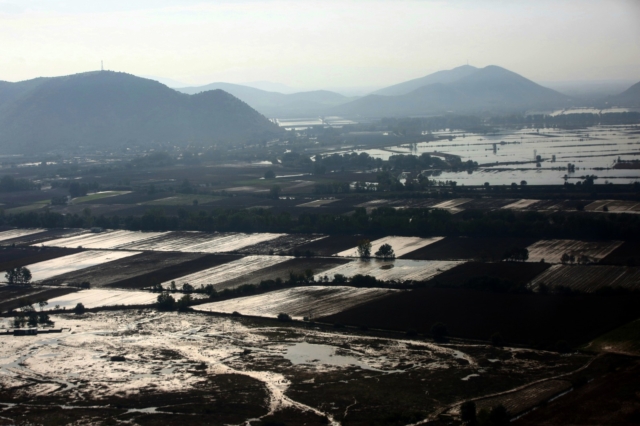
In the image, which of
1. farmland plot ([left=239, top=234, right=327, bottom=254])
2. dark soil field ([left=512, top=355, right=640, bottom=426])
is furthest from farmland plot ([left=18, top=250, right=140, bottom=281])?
dark soil field ([left=512, top=355, right=640, bottom=426])

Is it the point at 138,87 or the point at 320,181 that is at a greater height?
the point at 138,87

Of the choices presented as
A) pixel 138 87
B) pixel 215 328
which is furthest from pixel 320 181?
pixel 138 87

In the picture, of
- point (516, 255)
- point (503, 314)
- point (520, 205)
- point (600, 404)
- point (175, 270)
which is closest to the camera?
point (600, 404)

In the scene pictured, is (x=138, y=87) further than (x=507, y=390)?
Yes

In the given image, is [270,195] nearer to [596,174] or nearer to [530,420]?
[596,174]

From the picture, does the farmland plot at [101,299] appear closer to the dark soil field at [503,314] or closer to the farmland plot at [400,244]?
the dark soil field at [503,314]

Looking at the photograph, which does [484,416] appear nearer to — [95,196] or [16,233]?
[16,233]

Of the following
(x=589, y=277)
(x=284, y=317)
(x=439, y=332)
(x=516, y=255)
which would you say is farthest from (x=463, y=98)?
(x=439, y=332)
